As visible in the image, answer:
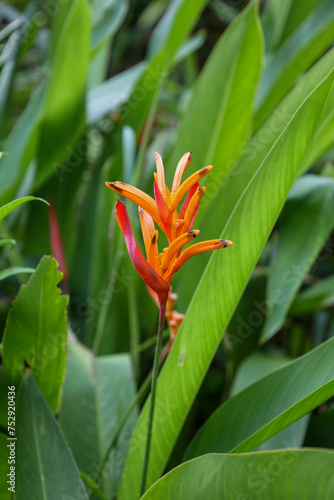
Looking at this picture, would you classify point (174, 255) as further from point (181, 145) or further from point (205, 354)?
point (181, 145)

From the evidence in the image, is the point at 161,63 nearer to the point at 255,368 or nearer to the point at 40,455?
the point at 255,368

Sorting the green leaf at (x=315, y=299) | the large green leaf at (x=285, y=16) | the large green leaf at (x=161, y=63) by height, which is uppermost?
the large green leaf at (x=285, y=16)

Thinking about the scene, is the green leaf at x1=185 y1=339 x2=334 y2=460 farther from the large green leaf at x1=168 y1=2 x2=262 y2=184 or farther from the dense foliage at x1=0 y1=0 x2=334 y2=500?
the large green leaf at x1=168 y1=2 x2=262 y2=184

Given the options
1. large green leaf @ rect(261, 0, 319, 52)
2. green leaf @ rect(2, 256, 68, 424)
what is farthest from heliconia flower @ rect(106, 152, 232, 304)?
large green leaf @ rect(261, 0, 319, 52)

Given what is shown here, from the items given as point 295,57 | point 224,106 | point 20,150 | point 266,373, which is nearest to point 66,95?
point 20,150

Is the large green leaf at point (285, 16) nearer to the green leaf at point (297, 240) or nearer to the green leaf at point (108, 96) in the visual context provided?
the green leaf at point (108, 96)

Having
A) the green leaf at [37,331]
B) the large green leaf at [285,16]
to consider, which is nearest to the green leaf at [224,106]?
the green leaf at [37,331]
